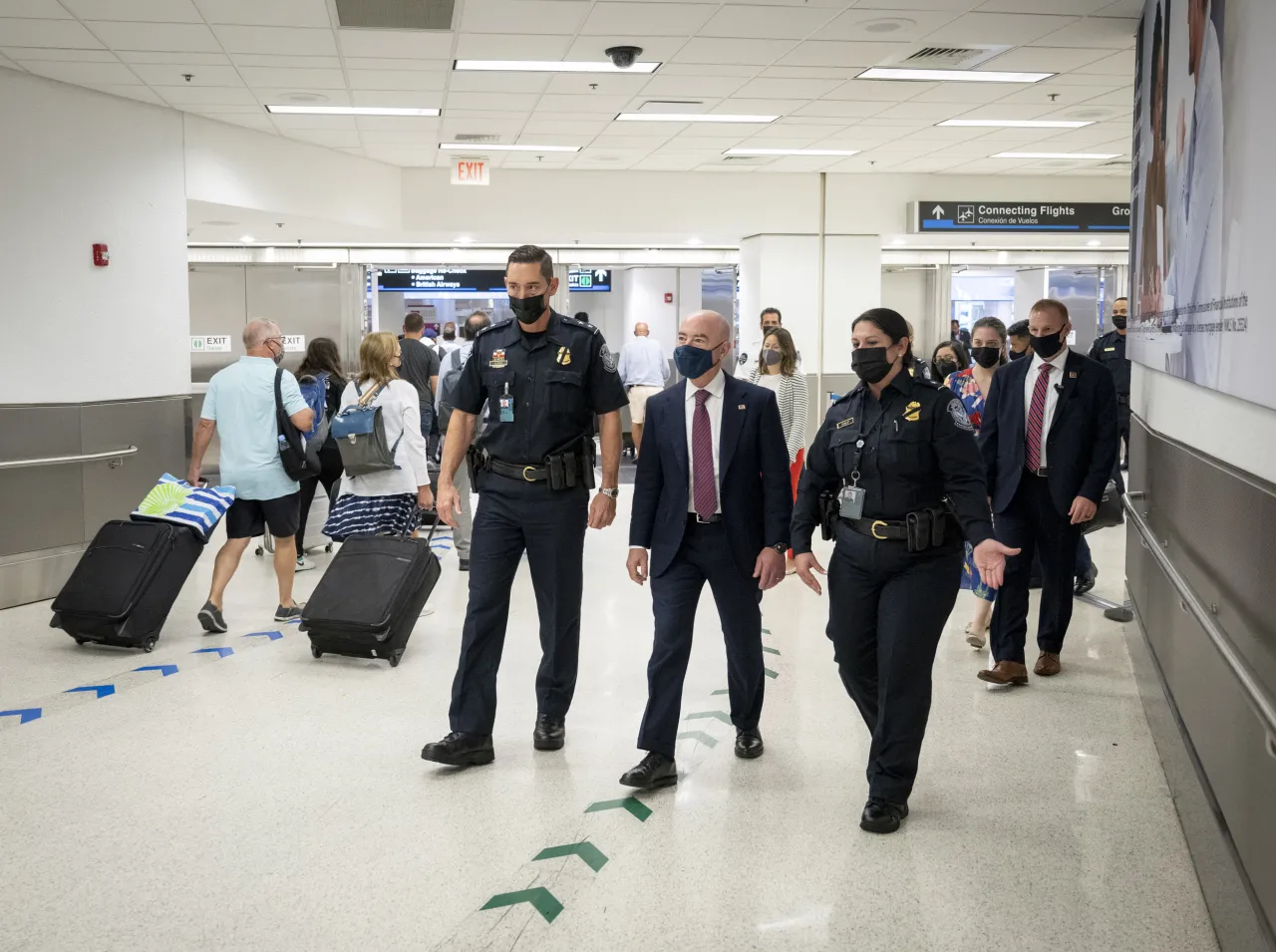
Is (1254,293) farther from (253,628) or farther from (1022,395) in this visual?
(253,628)

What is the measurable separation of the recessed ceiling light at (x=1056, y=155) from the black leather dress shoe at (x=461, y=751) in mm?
9888

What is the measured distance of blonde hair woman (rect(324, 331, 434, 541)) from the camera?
6.15 meters

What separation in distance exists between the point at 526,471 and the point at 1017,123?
782cm

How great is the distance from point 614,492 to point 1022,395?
200 centimetres

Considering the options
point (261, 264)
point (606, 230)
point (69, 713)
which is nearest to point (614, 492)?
point (69, 713)

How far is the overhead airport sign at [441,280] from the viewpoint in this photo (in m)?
16.6

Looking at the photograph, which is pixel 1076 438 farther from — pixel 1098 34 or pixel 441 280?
pixel 441 280

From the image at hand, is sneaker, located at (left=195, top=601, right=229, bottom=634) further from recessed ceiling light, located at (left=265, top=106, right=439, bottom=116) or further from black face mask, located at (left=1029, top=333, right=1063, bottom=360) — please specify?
recessed ceiling light, located at (left=265, top=106, right=439, bottom=116)

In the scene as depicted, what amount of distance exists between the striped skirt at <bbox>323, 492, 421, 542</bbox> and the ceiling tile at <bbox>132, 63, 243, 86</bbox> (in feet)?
11.2

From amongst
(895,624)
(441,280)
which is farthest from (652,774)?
(441,280)

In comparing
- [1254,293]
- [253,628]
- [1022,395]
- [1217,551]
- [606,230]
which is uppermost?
[606,230]

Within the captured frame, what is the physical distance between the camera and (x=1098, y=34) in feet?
23.7

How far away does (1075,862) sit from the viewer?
10.9 ft

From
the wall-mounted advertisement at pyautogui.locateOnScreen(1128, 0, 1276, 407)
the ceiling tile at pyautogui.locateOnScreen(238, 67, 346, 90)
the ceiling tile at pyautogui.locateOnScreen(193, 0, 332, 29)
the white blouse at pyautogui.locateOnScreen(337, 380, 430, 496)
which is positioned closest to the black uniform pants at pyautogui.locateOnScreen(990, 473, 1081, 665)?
the wall-mounted advertisement at pyautogui.locateOnScreen(1128, 0, 1276, 407)
